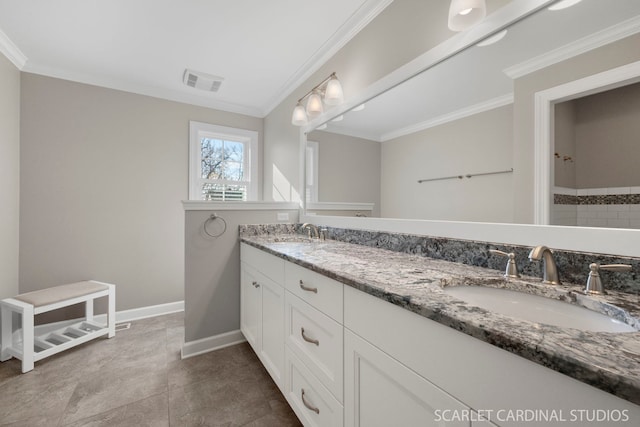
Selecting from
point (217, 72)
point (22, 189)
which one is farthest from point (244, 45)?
point (22, 189)

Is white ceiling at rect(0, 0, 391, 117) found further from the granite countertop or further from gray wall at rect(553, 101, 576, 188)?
the granite countertop

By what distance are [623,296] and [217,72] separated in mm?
2904

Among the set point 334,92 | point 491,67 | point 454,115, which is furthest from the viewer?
point 334,92

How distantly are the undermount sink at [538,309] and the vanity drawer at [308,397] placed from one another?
611 millimetres

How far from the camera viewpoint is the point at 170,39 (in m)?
1.98

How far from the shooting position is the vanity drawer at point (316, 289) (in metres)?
0.96

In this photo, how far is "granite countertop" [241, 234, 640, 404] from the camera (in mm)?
381

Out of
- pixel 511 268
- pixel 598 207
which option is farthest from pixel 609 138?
pixel 511 268

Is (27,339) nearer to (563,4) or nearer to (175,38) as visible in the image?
(175,38)

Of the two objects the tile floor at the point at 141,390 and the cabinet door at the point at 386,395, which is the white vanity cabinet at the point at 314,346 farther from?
the tile floor at the point at 141,390

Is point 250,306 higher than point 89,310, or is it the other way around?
point 250,306

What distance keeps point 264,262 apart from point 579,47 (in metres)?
1.63

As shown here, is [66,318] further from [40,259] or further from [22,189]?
[22,189]

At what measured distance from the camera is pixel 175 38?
1.97m
